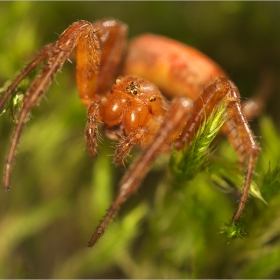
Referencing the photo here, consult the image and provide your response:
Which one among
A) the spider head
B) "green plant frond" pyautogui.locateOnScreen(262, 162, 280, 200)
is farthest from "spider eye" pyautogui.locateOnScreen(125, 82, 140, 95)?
"green plant frond" pyautogui.locateOnScreen(262, 162, 280, 200)

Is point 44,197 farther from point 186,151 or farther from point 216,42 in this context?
point 216,42

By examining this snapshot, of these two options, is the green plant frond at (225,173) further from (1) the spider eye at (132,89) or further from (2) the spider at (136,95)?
(1) the spider eye at (132,89)

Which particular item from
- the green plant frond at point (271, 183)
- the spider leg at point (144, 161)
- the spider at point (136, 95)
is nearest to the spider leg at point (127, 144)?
the spider at point (136, 95)

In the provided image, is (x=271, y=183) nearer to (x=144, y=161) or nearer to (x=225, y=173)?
(x=225, y=173)

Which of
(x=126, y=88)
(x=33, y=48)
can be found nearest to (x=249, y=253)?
(x=126, y=88)

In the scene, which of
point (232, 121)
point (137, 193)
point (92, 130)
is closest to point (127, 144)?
point (92, 130)

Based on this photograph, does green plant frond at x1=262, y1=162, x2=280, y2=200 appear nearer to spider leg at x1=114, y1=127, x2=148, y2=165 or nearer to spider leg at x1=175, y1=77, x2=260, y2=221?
spider leg at x1=175, y1=77, x2=260, y2=221
